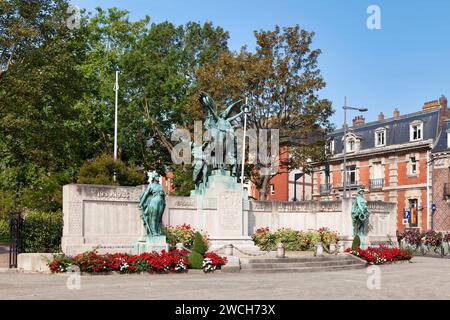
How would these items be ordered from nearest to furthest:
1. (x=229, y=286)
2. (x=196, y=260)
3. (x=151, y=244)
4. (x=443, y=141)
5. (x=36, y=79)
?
(x=229, y=286)
(x=196, y=260)
(x=151, y=244)
(x=36, y=79)
(x=443, y=141)

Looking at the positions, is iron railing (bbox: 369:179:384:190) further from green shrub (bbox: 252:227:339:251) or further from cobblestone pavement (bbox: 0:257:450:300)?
cobblestone pavement (bbox: 0:257:450:300)

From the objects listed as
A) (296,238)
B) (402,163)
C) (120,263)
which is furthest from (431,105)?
(120,263)

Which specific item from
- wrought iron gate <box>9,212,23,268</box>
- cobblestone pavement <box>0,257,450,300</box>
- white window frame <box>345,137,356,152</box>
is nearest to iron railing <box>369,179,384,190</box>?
white window frame <box>345,137,356,152</box>

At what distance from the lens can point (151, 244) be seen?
860 inches

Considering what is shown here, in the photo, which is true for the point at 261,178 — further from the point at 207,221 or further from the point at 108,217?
the point at 108,217

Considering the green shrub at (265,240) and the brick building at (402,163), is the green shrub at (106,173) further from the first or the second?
the brick building at (402,163)

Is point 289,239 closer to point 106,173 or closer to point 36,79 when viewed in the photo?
point 36,79

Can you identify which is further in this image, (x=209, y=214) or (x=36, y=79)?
(x=36, y=79)

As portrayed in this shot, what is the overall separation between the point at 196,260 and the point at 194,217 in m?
5.75

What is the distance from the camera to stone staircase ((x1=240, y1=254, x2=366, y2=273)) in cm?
2136

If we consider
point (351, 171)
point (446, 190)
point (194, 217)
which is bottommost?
point (194, 217)

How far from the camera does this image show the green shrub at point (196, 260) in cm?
2086

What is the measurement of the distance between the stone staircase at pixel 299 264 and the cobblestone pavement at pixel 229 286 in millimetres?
872

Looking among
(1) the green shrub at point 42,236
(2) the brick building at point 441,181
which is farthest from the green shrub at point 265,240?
(2) the brick building at point 441,181
